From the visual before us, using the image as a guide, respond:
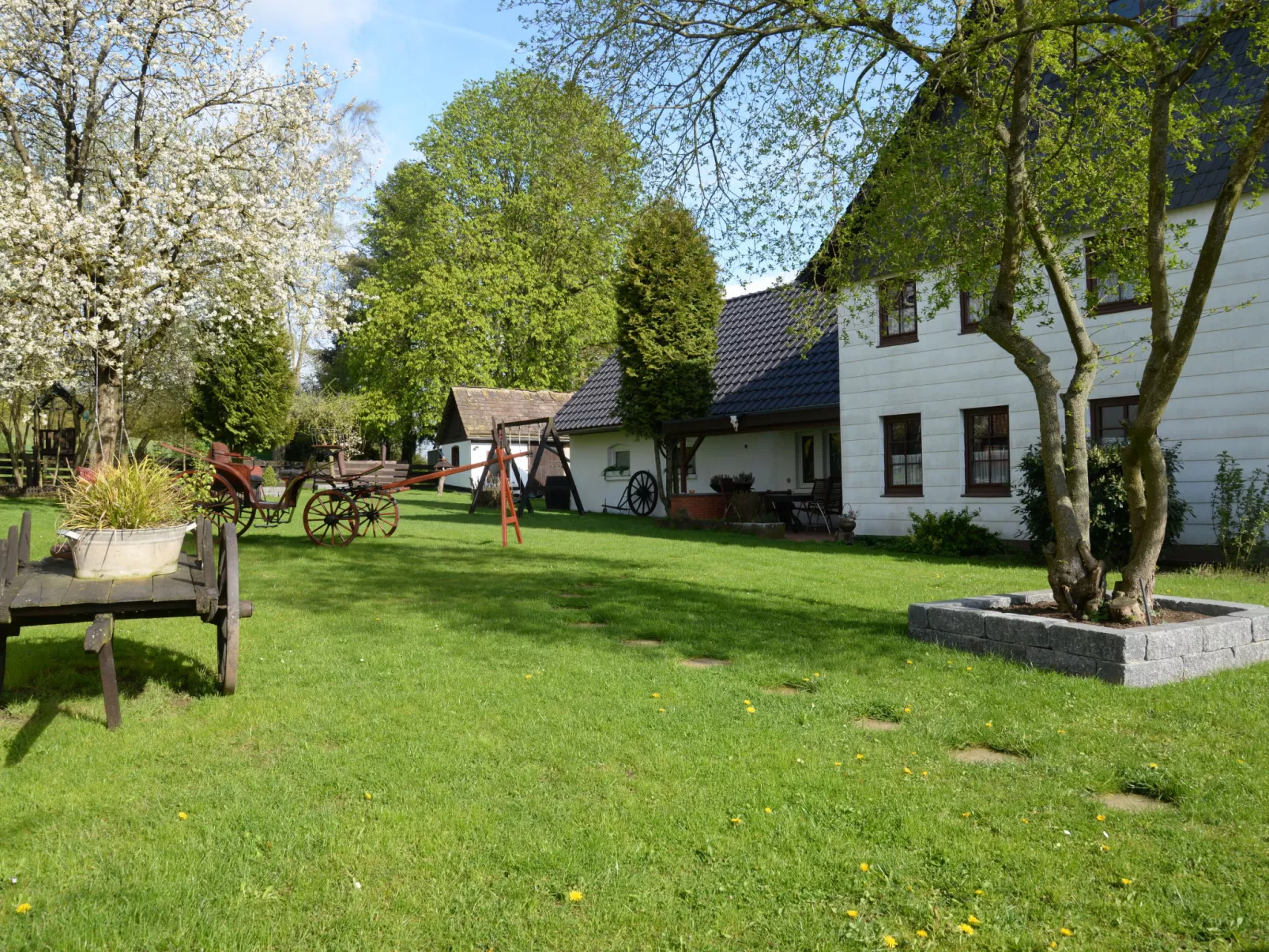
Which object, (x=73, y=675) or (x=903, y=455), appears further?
(x=903, y=455)

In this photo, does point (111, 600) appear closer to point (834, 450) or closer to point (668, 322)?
point (668, 322)

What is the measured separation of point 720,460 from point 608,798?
17.7 meters

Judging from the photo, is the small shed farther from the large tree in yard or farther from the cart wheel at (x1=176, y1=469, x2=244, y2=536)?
the large tree in yard

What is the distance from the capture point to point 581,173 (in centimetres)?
870

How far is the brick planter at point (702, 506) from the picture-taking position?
19328 millimetres

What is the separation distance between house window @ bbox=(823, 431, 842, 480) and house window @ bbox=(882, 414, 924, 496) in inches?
117

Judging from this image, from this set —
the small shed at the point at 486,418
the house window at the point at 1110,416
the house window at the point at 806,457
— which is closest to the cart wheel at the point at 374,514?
the house window at the point at 806,457

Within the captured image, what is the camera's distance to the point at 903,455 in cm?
1600

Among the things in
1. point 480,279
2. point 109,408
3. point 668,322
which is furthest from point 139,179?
point 480,279

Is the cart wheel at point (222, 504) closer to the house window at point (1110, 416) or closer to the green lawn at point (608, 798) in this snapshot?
the green lawn at point (608, 798)

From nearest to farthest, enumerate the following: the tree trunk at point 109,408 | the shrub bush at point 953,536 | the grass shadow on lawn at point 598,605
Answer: the grass shadow on lawn at point 598,605, the shrub bush at point 953,536, the tree trunk at point 109,408

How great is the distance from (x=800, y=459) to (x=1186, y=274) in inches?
349

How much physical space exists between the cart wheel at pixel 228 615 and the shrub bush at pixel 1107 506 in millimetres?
9187

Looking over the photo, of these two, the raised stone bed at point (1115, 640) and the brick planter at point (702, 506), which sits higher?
the brick planter at point (702, 506)
